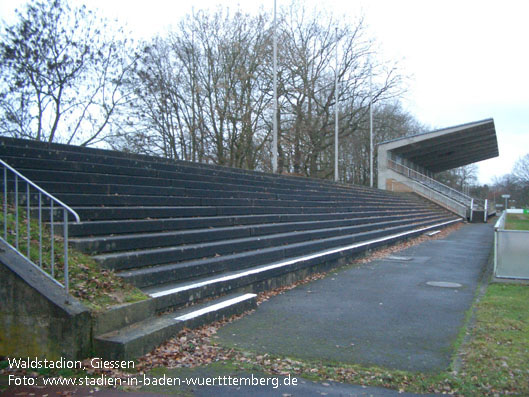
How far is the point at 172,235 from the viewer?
26.0ft

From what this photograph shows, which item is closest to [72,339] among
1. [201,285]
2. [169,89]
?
[201,285]

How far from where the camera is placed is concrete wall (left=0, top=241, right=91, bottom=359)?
184 inches

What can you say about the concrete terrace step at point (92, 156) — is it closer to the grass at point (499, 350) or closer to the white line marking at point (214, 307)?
the white line marking at point (214, 307)

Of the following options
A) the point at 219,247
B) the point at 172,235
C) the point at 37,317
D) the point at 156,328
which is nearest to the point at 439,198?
the point at 219,247

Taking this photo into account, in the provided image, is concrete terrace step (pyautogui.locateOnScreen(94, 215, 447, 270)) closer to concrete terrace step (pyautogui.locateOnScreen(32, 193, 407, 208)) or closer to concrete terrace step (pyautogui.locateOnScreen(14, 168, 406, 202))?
concrete terrace step (pyautogui.locateOnScreen(32, 193, 407, 208))

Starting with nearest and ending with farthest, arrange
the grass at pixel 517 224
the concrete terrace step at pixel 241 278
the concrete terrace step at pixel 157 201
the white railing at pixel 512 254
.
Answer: the concrete terrace step at pixel 241 278
the concrete terrace step at pixel 157 201
the white railing at pixel 512 254
the grass at pixel 517 224

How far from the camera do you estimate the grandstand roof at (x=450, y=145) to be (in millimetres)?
38844

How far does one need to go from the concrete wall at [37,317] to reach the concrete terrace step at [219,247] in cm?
119

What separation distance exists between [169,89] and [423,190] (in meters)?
23.4

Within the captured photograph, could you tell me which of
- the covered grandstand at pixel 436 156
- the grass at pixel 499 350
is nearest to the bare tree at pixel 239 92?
the covered grandstand at pixel 436 156

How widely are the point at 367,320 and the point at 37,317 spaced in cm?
442

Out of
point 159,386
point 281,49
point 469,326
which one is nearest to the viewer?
point 159,386

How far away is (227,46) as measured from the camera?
32.4 meters

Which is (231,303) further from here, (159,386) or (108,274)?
(159,386)
